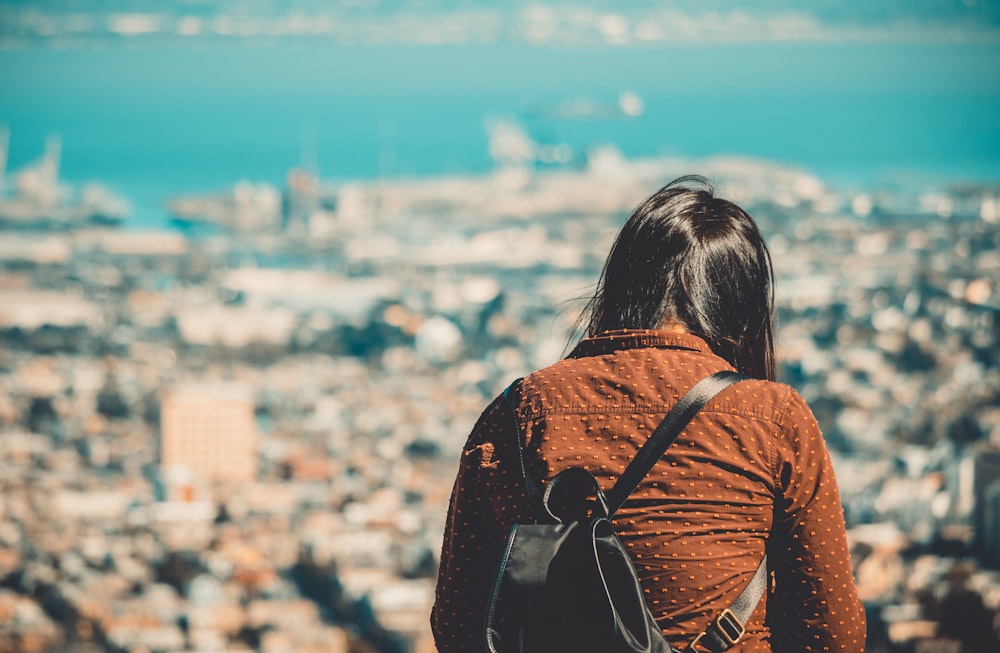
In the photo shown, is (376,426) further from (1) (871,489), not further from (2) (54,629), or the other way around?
(2) (54,629)

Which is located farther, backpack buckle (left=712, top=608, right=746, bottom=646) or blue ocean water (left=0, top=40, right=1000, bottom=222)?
blue ocean water (left=0, top=40, right=1000, bottom=222)

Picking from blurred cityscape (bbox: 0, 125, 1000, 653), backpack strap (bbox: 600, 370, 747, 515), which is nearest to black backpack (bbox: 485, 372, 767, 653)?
backpack strap (bbox: 600, 370, 747, 515)

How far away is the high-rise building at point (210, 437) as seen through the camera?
7.84 metres

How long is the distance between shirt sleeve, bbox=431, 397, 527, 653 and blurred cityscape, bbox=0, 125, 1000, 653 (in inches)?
5.1

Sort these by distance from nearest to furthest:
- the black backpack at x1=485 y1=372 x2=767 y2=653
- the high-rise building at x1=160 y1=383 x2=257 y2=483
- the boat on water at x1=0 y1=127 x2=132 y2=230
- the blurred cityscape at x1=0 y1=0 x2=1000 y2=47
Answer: the black backpack at x1=485 y1=372 x2=767 y2=653
the high-rise building at x1=160 y1=383 x2=257 y2=483
the boat on water at x1=0 y1=127 x2=132 y2=230
the blurred cityscape at x1=0 y1=0 x2=1000 y2=47

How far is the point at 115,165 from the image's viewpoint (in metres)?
32.3

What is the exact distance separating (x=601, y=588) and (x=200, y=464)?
289 inches

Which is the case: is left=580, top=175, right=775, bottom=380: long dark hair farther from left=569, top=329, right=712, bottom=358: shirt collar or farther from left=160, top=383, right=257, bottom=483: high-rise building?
left=160, top=383, right=257, bottom=483: high-rise building

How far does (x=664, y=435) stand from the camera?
0.77 meters

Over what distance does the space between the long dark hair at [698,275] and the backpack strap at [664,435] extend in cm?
5

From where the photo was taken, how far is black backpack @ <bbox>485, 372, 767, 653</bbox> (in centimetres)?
73

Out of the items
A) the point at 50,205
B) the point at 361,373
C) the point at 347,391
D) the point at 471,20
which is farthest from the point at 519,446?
the point at 471,20

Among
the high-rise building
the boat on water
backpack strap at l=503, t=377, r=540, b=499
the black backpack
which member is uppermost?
the boat on water

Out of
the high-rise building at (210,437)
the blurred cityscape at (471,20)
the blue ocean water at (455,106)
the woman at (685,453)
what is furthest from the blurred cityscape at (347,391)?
the blurred cityscape at (471,20)
